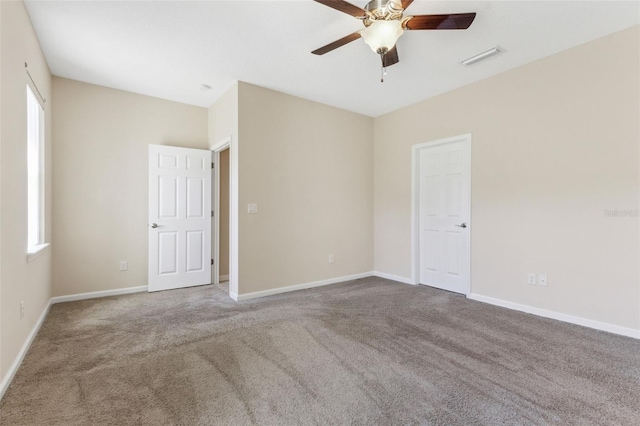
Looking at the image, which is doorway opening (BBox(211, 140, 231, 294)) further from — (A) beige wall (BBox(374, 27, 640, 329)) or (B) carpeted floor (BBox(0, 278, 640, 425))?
(A) beige wall (BBox(374, 27, 640, 329))

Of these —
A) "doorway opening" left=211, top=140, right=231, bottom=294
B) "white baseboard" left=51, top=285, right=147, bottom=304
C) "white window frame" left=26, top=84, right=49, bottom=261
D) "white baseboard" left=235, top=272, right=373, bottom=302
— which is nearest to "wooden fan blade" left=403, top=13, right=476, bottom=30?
"doorway opening" left=211, top=140, right=231, bottom=294

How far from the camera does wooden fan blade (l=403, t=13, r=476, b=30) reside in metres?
2.03

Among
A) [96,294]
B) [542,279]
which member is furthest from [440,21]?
[96,294]

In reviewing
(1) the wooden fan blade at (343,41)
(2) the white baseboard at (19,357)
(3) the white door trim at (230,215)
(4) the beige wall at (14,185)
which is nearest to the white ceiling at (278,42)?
(1) the wooden fan blade at (343,41)

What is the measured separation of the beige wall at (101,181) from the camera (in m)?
3.64

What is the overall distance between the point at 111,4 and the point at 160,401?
293 centimetres

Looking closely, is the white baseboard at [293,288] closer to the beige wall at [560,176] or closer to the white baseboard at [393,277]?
the white baseboard at [393,277]

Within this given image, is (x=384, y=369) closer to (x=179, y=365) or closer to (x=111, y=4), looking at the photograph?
(x=179, y=365)

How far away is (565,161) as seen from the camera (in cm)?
303

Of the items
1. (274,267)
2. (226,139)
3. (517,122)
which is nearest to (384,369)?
(274,267)

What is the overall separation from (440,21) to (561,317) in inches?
122

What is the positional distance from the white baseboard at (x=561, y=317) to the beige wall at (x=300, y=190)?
6.38 feet

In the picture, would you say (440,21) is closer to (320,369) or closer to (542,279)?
(320,369)

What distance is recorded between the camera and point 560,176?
3.06m
